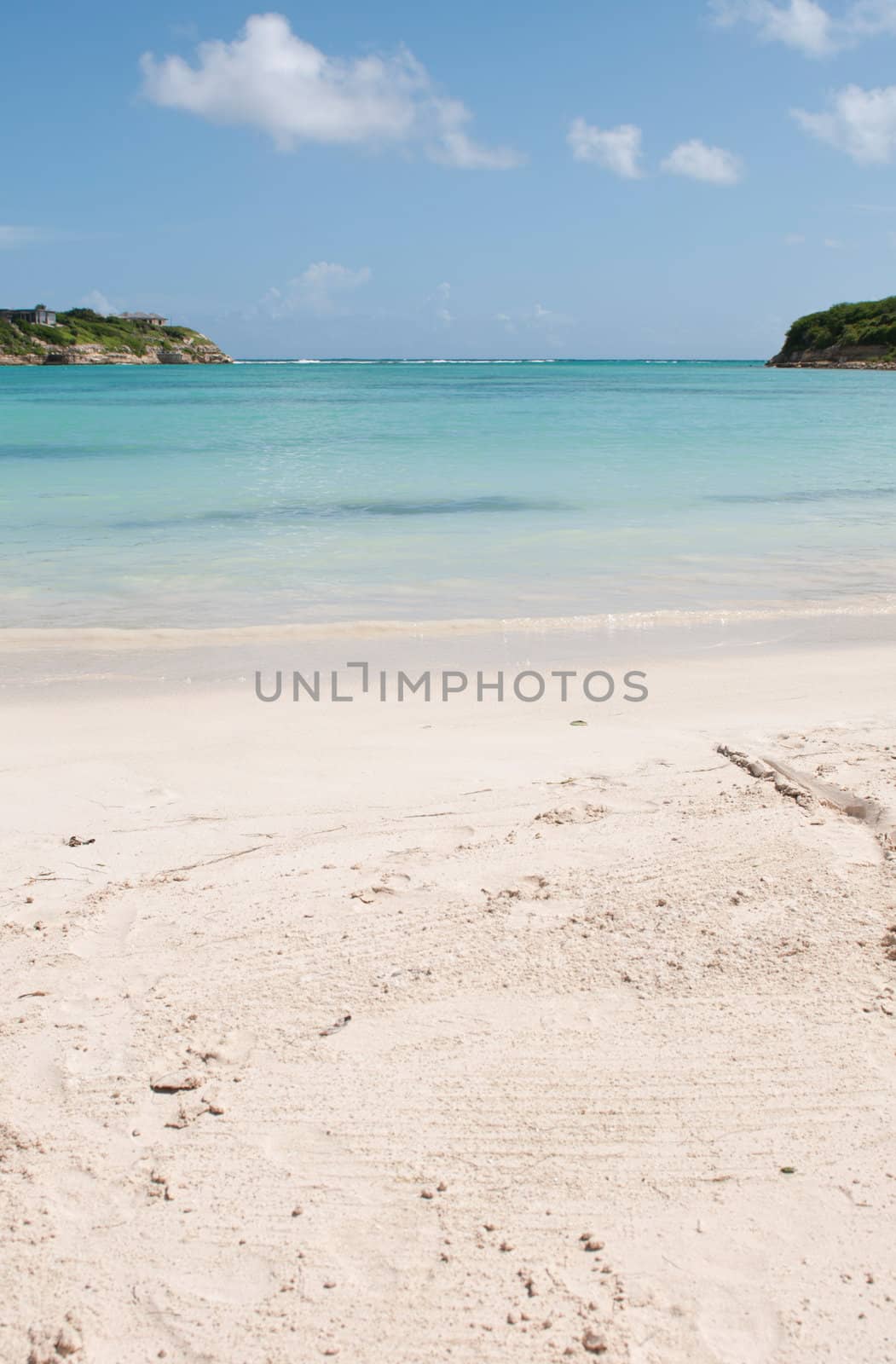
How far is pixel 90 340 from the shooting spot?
124 m

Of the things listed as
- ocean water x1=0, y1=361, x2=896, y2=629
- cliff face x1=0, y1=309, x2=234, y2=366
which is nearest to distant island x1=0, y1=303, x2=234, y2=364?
cliff face x1=0, y1=309, x2=234, y2=366

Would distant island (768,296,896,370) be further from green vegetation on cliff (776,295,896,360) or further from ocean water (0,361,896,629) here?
ocean water (0,361,896,629)

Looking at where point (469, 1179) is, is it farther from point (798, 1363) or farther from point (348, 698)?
point (348, 698)

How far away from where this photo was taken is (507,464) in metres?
19.8

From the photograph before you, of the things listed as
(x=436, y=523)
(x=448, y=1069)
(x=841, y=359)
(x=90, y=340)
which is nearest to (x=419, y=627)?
(x=436, y=523)

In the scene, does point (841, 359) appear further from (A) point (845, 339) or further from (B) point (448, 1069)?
(B) point (448, 1069)

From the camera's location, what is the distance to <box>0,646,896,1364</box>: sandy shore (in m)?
2.05

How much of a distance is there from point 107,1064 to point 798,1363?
1.77 metres

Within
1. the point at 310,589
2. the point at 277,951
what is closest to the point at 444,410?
the point at 310,589

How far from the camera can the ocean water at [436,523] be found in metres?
9.09

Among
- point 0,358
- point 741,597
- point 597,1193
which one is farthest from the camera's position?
point 0,358

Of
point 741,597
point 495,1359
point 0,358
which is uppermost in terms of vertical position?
point 0,358

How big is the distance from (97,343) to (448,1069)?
135408mm

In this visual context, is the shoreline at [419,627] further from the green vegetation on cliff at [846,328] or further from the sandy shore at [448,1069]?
the green vegetation on cliff at [846,328]
